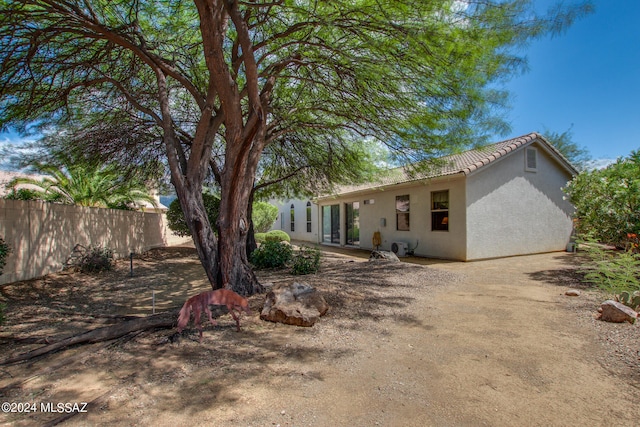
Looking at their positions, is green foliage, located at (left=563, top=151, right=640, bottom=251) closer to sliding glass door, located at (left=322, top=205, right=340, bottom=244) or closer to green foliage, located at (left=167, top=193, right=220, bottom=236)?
sliding glass door, located at (left=322, top=205, right=340, bottom=244)

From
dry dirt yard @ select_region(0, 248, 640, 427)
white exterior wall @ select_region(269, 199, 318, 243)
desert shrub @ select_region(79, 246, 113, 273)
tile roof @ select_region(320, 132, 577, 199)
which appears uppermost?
tile roof @ select_region(320, 132, 577, 199)

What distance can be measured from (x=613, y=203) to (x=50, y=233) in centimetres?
1312

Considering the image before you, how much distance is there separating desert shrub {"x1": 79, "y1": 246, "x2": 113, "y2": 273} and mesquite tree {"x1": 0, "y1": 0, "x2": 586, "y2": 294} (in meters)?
3.63

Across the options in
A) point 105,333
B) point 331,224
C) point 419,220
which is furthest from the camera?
point 331,224

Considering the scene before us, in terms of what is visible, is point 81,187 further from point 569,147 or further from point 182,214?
point 569,147

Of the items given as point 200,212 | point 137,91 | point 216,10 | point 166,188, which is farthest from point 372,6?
point 166,188

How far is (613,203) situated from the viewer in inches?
292

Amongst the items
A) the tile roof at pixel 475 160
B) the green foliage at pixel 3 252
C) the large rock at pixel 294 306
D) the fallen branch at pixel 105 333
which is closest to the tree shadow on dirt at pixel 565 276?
the tile roof at pixel 475 160

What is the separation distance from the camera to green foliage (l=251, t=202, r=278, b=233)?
22609mm

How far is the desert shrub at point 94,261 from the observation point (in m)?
9.30

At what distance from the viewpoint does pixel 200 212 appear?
18.1ft

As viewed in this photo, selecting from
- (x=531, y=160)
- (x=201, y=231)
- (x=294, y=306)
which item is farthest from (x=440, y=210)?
(x=201, y=231)

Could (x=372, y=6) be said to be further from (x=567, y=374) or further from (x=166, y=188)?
(x=166, y=188)

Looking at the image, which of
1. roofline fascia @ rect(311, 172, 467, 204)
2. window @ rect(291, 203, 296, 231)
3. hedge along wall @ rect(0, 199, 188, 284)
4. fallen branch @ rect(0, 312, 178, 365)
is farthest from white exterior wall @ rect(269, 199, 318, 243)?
fallen branch @ rect(0, 312, 178, 365)
